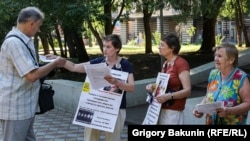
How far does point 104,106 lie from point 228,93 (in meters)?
1.36

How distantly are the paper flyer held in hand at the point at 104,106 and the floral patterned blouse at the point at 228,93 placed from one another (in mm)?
996

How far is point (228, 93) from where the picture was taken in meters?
3.50

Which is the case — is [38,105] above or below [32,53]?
below

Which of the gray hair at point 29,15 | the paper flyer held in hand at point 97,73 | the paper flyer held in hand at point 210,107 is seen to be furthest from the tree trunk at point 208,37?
the paper flyer held in hand at point 210,107

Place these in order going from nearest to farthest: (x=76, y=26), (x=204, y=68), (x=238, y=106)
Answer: (x=238, y=106) → (x=76, y=26) → (x=204, y=68)

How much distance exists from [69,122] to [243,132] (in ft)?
18.1

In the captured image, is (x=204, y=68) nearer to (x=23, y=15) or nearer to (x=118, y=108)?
(x=118, y=108)

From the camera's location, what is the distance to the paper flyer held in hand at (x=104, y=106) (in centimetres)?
425

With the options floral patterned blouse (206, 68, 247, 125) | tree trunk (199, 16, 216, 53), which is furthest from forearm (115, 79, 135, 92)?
tree trunk (199, 16, 216, 53)

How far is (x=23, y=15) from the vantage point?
387cm

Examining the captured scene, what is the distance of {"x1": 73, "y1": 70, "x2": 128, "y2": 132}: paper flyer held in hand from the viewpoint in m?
4.25

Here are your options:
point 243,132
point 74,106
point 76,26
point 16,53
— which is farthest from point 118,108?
point 76,26

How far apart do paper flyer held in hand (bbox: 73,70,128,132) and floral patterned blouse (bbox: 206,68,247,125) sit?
1.00 m

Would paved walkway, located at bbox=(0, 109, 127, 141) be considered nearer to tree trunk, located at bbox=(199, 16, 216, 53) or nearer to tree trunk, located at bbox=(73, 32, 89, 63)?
tree trunk, located at bbox=(73, 32, 89, 63)
